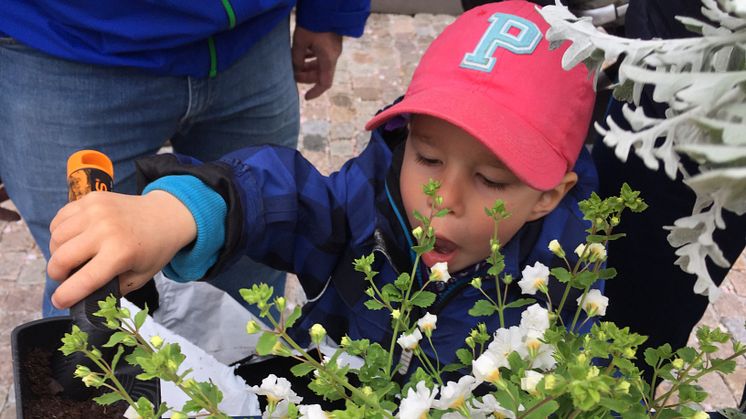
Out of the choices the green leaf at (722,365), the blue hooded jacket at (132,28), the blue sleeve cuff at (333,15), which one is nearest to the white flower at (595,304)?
the green leaf at (722,365)

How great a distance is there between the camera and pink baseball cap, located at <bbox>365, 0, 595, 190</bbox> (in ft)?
3.49

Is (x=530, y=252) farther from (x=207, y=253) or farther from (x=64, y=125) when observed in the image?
(x=64, y=125)

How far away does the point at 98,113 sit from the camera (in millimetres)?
1317

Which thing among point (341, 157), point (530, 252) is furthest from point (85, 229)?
point (341, 157)

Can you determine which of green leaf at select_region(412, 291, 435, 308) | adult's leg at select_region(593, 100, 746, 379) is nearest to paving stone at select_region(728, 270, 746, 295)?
adult's leg at select_region(593, 100, 746, 379)

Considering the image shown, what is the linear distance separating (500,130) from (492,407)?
21.7 inches

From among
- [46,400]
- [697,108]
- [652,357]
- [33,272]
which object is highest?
[697,108]

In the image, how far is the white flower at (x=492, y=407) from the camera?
57 centimetres

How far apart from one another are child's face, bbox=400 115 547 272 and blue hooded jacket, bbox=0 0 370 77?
1.37 ft

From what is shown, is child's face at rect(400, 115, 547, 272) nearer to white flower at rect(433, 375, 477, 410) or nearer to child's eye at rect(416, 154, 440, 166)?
child's eye at rect(416, 154, 440, 166)

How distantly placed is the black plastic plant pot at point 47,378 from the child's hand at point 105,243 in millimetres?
175

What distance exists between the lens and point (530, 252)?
1.23 metres

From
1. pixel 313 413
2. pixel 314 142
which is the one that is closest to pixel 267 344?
pixel 313 413

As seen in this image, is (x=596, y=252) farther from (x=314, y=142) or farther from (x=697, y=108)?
(x=314, y=142)
